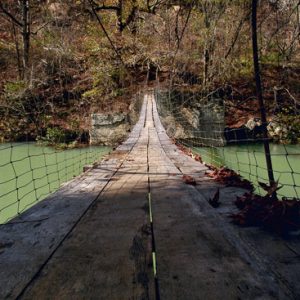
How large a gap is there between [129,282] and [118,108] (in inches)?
552

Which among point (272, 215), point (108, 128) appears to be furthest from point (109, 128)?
point (272, 215)

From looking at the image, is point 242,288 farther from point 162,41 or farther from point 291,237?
point 162,41

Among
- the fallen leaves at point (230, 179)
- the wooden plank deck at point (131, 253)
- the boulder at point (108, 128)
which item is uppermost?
the boulder at point (108, 128)

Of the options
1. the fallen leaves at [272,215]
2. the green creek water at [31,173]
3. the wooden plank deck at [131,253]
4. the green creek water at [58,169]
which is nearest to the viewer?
the wooden plank deck at [131,253]

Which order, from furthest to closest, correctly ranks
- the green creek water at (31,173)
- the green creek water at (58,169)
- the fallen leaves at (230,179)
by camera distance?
1. the green creek water at (58,169)
2. the green creek water at (31,173)
3. the fallen leaves at (230,179)

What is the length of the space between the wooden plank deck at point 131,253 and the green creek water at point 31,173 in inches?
81.8

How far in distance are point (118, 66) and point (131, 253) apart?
639 inches

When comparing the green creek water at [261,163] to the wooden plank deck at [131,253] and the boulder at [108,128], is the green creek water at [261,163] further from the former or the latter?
the wooden plank deck at [131,253]

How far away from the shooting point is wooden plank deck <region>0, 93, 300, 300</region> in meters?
1.10

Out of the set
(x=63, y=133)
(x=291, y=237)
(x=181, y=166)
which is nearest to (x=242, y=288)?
(x=291, y=237)

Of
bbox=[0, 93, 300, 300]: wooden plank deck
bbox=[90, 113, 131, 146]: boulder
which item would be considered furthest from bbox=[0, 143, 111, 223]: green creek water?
bbox=[0, 93, 300, 300]: wooden plank deck

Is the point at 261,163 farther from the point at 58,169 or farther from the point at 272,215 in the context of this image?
the point at 272,215

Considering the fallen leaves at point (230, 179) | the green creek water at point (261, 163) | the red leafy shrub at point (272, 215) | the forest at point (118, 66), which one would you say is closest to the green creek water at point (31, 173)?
the forest at point (118, 66)

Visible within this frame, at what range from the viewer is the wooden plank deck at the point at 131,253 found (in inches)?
43.2
